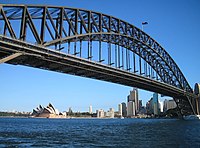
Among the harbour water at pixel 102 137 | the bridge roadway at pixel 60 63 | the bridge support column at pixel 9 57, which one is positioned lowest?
the harbour water at pixel 102 137

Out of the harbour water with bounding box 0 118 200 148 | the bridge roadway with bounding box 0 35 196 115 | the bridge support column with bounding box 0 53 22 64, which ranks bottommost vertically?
the harbour water with bounding box 0 118 200 148

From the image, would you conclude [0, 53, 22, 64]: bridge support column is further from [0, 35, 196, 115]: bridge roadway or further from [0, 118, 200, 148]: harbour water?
[0, 118, 200, 148]: harbour water

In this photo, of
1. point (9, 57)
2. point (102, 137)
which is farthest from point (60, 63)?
point (102, 137)

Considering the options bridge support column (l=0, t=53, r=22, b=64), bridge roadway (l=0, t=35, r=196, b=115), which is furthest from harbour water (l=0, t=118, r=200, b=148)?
bridge roadway (l=0, t=35, r=196, b=115)

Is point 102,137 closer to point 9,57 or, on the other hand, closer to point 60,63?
point 9,57

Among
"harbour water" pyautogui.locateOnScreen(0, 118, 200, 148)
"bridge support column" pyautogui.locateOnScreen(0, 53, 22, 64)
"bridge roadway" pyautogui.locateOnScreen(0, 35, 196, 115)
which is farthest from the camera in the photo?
"bridge roadway" pyautogui.locateOnScreen(0, 35, 196, 115)

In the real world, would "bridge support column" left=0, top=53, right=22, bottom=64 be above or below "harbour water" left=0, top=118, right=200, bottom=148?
above

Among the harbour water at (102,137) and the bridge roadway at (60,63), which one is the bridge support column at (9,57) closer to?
the bridge roadway at (60,63)

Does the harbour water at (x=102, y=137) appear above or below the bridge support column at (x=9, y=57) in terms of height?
below

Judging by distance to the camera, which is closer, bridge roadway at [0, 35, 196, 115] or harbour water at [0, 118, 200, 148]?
harbour water at [0, 118, 200, 148]

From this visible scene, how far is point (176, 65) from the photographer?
97125mm

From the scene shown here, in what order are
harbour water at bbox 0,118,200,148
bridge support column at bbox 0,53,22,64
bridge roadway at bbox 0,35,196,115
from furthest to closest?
bridge roadway at bbox 0,35,196,115
bridge support column at bbox 0,53,22,64
harbour water at bbox 0,118,200,148

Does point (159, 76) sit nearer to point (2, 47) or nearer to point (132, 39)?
point (132, 39)

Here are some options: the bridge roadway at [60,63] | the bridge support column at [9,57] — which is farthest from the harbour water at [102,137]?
the bridge roadway at [60,63]
